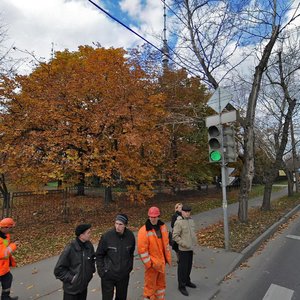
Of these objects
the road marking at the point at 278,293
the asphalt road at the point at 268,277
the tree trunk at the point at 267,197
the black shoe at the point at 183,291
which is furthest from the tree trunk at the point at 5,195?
the tree trunk at the point at 267,197

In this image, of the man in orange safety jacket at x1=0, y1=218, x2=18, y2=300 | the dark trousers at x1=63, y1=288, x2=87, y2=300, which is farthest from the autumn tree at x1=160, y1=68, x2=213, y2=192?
the dark trousers at x1=63, y1=288, x2=87, y2=300

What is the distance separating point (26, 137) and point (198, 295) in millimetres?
8832

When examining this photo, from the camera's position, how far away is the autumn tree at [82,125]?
34.6 ft

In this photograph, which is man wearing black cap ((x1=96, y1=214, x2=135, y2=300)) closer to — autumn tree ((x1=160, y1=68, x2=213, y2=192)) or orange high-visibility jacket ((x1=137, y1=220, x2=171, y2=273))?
orange high-visibility jacket ((x1=137, y1=220, x2=171, y2=273))

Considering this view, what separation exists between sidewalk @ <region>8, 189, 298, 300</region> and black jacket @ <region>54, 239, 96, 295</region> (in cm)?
154

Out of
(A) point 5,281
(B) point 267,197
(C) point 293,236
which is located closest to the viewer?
(A) point 5,281

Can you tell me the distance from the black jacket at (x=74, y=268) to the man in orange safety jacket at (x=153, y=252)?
0.88 meters

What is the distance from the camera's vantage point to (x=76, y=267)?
11.6 ft

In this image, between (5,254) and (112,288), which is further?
(5,254)

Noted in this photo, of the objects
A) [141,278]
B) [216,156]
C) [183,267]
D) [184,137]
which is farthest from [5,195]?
[184,137]

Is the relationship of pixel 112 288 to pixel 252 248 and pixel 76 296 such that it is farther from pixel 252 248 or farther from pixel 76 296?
pixel 252 248

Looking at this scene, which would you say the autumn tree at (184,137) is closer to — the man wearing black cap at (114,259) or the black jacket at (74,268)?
the man wearing black cap at (114,259)

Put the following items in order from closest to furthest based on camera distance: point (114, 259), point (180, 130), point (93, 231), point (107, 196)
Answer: point (114, 259) → point (93, 231) → point (107, 196) → point (180, 130)

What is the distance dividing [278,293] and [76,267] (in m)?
3.75
